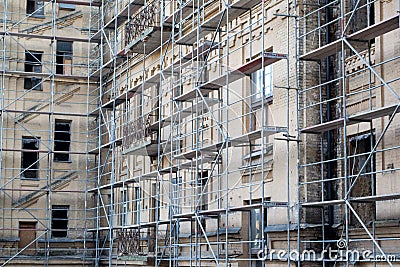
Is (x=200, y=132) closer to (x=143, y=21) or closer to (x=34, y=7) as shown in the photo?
(x=143, y=21)

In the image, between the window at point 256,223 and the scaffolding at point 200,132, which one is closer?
the scaffolding at point 200,132

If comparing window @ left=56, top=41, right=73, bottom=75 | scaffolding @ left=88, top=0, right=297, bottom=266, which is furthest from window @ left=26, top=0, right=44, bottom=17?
scaffolding @ left=88, top=0, right=297, bottom=266

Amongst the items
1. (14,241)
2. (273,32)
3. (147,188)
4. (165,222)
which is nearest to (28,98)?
(14,241)

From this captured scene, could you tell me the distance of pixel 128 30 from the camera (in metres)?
24.5

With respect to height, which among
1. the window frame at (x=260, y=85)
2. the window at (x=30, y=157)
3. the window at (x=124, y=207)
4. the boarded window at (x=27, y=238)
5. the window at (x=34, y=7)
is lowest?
the boarded window at (x=27, y=238)

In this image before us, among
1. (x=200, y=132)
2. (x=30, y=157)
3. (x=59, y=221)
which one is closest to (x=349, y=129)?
(x=200, y=132)

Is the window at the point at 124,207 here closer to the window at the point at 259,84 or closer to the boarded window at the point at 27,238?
the boarded window at the point at 27,238

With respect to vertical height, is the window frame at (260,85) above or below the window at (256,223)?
above

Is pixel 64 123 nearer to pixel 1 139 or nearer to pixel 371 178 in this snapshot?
pixel 1 139

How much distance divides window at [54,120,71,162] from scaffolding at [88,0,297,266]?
1.10 m

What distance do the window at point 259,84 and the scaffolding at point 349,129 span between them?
1559mm

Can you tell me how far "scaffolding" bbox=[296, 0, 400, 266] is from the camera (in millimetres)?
A: 13165

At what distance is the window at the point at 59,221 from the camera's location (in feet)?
91.6

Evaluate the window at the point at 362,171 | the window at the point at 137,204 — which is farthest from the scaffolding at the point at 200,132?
the window at the point at 137,204
